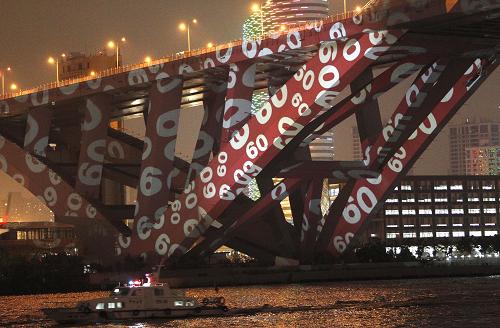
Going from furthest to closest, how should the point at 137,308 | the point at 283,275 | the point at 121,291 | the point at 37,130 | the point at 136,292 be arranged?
the point at 37,130 < the point at 283,275 < the point at 121,291 < the point at 136,292 < the point at 137,308

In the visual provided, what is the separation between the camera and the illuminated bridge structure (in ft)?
212

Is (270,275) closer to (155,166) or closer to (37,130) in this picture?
(155,166)

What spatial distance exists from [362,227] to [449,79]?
11800mm

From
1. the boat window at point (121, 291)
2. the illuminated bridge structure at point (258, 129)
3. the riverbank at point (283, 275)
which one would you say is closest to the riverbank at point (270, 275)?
the riverbank at point (283, 275)

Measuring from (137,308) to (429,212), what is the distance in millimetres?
99293

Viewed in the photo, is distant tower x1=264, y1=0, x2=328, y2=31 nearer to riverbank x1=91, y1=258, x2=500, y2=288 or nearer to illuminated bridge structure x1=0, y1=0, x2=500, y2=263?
illuminated bridge structure x1=0, y1=0, x2=500, y2=263

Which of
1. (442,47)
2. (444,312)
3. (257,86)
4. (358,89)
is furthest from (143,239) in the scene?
(444,312)

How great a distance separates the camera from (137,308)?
179ft

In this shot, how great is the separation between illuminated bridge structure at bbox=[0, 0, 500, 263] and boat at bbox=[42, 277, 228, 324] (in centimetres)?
1383

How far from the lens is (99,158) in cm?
8400

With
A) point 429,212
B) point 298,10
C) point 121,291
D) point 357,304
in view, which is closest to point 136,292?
point 121,291

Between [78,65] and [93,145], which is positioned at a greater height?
[78,65]

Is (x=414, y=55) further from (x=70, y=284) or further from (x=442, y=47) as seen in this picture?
(x=70, y=284)

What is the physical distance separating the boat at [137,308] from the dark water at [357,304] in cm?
104
